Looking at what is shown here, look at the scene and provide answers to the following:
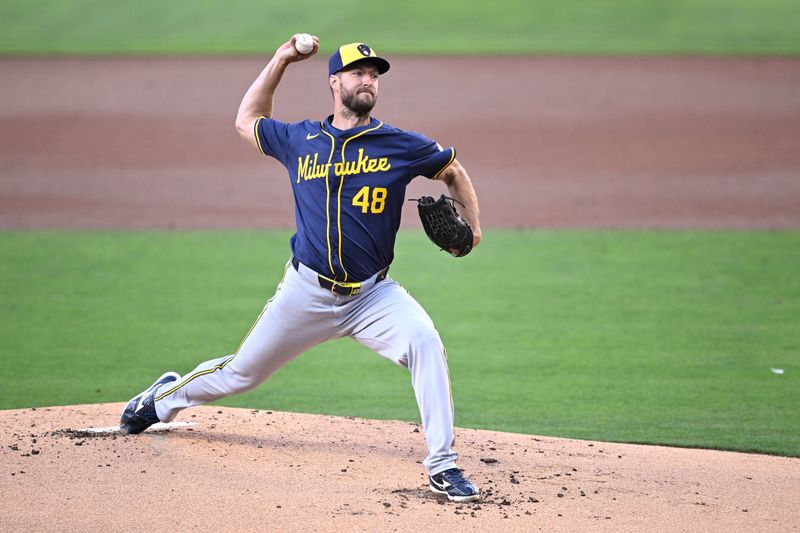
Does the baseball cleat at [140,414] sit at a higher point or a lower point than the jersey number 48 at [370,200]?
lower

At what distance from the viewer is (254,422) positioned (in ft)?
18.7

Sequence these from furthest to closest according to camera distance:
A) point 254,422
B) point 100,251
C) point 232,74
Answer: point 232,74
point 100,251
point 254,422

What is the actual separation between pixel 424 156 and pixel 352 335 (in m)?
0.83

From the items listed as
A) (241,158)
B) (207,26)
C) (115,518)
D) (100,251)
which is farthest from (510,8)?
(115,518)

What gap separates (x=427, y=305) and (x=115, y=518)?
4.65 metres

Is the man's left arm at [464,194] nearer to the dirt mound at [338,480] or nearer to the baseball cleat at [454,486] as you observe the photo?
the baseball cleat at [454,486]

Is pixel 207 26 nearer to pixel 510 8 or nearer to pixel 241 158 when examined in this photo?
pixel 510 8

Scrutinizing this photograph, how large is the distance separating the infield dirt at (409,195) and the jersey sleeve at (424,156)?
1314 mm

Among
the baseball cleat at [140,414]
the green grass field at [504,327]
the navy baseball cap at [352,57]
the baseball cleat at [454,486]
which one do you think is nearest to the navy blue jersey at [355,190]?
the navy baseball cap at [352,57]

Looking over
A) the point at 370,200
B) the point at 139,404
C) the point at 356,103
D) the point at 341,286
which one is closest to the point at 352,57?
the point at 356,103

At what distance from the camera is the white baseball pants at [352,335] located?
460cm

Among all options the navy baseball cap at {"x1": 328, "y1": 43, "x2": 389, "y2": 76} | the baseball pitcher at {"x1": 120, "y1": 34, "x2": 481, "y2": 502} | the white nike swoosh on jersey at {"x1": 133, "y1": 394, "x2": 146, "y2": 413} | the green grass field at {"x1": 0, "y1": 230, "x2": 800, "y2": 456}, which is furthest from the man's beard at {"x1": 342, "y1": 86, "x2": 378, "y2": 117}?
the green grass field at {"x1": 0, "y1": 230, "x2": 800, "y2": 456}

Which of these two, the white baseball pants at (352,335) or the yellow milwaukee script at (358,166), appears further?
the yellow milwaukee script at (358,166)

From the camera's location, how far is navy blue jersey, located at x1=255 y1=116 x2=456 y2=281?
4727mm
